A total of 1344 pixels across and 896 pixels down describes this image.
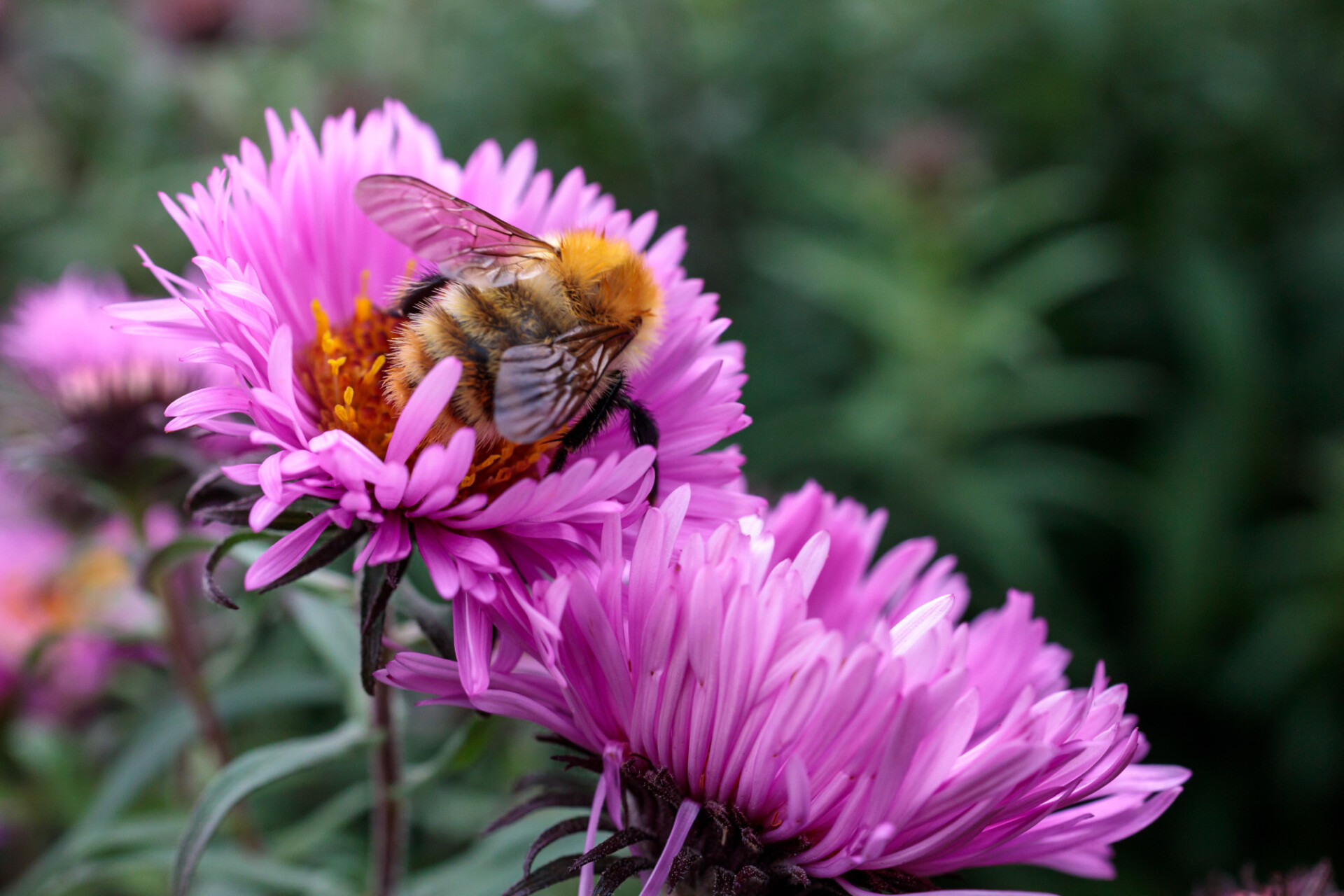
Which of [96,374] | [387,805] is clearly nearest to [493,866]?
[387,805]

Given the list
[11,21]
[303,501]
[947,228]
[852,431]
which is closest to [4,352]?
[303,501]

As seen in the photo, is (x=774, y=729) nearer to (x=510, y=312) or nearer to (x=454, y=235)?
(x=510, y=312)

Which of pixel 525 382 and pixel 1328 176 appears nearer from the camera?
pixel 525 382

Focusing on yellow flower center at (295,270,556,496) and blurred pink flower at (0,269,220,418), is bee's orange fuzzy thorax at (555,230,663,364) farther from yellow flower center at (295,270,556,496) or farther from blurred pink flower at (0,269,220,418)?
blurred pink flower at (0,269,220,418)

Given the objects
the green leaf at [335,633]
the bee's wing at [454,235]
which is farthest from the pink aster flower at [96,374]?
the bee's wing at [454,235]

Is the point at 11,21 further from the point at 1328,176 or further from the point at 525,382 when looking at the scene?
the point at 1328,176

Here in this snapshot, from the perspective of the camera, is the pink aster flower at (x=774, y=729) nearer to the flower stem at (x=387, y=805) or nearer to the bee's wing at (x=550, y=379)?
the bee's wing at (x=550, y=379)
